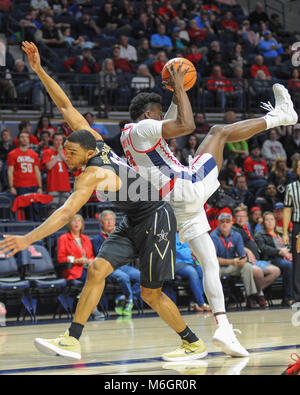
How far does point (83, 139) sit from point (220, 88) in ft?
35.7

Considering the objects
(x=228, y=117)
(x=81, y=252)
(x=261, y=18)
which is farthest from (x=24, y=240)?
(x=261, y=18)

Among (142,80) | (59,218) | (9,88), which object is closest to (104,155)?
(59,218)

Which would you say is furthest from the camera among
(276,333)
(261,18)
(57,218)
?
(261,18)

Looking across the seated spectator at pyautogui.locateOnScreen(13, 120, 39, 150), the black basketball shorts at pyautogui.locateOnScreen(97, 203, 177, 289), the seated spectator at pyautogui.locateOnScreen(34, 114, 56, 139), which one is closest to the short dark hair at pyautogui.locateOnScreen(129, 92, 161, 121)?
the black basketball shorts at pyautogui.locateOnScreen(97, 203, 177, 289)

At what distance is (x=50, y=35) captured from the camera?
1484 centimetres

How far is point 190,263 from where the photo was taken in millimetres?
9820

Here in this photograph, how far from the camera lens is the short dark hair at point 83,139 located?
15.9 feet

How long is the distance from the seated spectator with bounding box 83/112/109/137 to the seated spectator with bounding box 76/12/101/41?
10.8 feet

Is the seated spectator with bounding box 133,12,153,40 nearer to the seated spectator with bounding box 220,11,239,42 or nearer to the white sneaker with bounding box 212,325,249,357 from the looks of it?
the seated spectator with bounding box 220,11,239,42

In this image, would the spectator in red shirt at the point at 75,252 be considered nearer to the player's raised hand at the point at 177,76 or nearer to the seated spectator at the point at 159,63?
the player's raised hand at the point at 177,76

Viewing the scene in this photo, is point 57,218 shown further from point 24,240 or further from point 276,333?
point 276,333

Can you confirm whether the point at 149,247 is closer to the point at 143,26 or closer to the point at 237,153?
the point at 237,153
